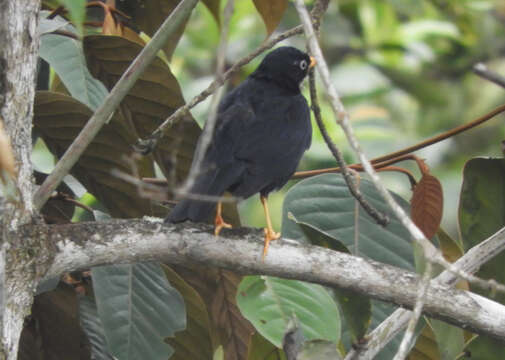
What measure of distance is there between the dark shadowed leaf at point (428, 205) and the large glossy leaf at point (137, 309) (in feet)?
2.48

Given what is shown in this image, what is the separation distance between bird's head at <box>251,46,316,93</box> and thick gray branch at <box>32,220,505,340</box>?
3.94 feet

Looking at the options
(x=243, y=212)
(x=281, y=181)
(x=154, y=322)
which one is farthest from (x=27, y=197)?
(x=243, y=212)

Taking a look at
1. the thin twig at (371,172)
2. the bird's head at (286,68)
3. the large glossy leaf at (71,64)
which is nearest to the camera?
the thin twig at (371,172)

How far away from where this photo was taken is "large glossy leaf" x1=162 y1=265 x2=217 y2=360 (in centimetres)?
247

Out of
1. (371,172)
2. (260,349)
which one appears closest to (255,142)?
(260,349)

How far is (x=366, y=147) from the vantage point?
23.5 ft

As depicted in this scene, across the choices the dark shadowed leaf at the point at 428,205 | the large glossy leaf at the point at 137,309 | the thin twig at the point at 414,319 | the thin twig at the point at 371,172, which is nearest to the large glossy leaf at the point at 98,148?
the large glossy leaf at the point at 137,309

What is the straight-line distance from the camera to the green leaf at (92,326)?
8.28ft

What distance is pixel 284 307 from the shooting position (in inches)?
84.9

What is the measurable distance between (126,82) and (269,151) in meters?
0.84

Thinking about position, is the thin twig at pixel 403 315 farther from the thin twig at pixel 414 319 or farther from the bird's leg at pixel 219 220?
the thin twig at pixel 414 319

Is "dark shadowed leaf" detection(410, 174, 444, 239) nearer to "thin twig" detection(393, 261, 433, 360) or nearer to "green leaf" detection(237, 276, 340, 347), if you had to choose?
"green leaf" detection(237, 276, 340, 347)

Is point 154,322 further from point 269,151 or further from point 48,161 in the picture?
point 48,161

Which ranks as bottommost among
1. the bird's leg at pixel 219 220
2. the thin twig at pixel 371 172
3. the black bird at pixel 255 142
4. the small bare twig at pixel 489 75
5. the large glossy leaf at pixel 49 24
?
the bird's leg at pixel 219 220
